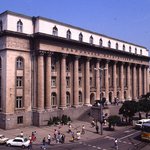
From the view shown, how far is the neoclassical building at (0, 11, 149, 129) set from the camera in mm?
52312

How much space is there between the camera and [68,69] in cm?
6378

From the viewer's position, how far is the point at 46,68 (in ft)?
187

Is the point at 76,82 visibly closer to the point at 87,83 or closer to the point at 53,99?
the point at 87,83

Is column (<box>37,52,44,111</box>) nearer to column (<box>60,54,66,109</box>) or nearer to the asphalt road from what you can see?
column (<box>60,54,66,109</box>)

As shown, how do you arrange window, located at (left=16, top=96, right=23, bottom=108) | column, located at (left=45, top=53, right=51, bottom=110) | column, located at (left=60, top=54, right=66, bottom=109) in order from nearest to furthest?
window, located at (left=16, top=96, right=23, bottom=108) → column, located at (left=45, top=53, right=51, bottom=110) → column, located at (left=60, top=54, right=66, bottom=109)

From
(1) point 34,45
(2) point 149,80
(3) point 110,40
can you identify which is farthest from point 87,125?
(2) point 149,80

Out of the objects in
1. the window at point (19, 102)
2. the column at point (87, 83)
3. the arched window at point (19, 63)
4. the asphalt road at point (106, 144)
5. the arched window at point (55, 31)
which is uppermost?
the arched window at point (55, 31)

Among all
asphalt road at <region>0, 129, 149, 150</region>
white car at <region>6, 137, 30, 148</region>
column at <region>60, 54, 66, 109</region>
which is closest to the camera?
asphalt road at <region>0, 129, 149, 150</region>

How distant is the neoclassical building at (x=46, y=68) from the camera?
5231 centimetres

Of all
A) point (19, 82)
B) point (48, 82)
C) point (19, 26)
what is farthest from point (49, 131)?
point (19, 26)

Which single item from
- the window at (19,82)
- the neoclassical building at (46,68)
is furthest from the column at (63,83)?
the window at (19,82)

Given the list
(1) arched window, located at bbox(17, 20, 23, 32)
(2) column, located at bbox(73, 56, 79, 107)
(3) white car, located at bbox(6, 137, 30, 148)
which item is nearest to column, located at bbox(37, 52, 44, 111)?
(1) arched window, located at bbox(17, 20, 23, 32)

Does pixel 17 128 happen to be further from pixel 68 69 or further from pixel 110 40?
pixel 110 40

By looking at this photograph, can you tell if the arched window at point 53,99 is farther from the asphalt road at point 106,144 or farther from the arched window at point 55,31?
the asphalt road at point 106,144
